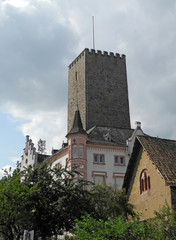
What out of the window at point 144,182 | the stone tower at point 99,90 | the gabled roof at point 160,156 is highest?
the stone tower at point 99,90

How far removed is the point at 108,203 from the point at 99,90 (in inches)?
1377

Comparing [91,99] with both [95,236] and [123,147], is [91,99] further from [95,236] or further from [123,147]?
[95,236]

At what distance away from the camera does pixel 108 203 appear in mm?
27719

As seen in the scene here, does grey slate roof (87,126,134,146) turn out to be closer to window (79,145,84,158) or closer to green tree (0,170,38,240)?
window (79,145,84,158)

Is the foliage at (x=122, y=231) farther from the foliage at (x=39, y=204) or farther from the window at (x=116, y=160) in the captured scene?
the window at (x=116, y=160)

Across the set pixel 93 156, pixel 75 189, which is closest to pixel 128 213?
pixel 75 189

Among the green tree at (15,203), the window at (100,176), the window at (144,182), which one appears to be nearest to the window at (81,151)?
the window at (100,176)

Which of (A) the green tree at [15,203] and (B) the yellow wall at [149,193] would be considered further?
(A) the green tree at [15,203]

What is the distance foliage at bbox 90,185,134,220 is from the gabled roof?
1.28m

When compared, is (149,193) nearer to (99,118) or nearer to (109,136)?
(109,136)

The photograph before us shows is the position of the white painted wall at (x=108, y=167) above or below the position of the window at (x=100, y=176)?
above

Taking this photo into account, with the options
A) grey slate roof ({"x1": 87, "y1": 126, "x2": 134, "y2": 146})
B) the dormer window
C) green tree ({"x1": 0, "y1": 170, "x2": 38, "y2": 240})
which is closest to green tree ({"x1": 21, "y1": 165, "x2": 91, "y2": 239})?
green tree ({"x1": 0, "y1": 170, "x2": 38, "y2": 240})

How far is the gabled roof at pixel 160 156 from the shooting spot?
22.2m

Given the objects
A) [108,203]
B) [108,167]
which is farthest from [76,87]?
[108,203]
